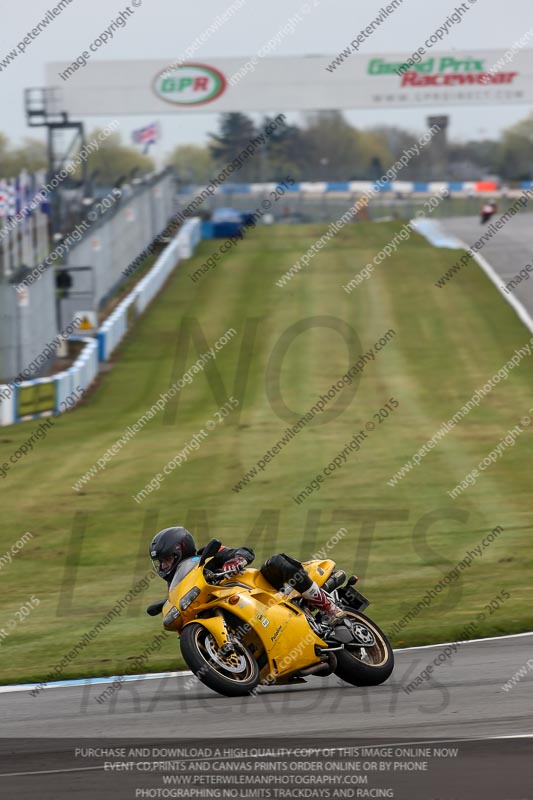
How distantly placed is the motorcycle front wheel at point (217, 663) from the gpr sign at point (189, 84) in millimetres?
52853

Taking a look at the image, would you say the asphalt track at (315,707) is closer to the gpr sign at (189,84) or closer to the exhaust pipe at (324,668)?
the exhaust pipe at (324,668)

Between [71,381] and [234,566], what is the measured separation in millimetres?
18512

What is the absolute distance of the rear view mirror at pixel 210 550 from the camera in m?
7.96

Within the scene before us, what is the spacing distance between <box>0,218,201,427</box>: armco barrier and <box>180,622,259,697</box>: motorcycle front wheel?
54.9ft

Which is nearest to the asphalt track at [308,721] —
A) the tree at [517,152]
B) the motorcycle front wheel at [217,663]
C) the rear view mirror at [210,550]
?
the motorcycle front wheel at [217,663]

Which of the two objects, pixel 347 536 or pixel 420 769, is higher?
pixel 420 769

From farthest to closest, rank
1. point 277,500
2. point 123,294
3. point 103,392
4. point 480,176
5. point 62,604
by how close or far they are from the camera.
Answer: point 480,176
point 123,294
point 103,392
point 277,500
point 62,604

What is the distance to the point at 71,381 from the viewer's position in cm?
2606

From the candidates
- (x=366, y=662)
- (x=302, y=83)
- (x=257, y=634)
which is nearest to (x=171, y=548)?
(x=257, y=634)

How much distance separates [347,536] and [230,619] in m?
7.09

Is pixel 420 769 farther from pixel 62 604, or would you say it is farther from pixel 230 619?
pixel 62 604

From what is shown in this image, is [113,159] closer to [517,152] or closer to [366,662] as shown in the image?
[517,152]

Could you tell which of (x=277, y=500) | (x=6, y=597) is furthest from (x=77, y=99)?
(x=6, y=597)

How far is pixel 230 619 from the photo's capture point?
26.1ft
